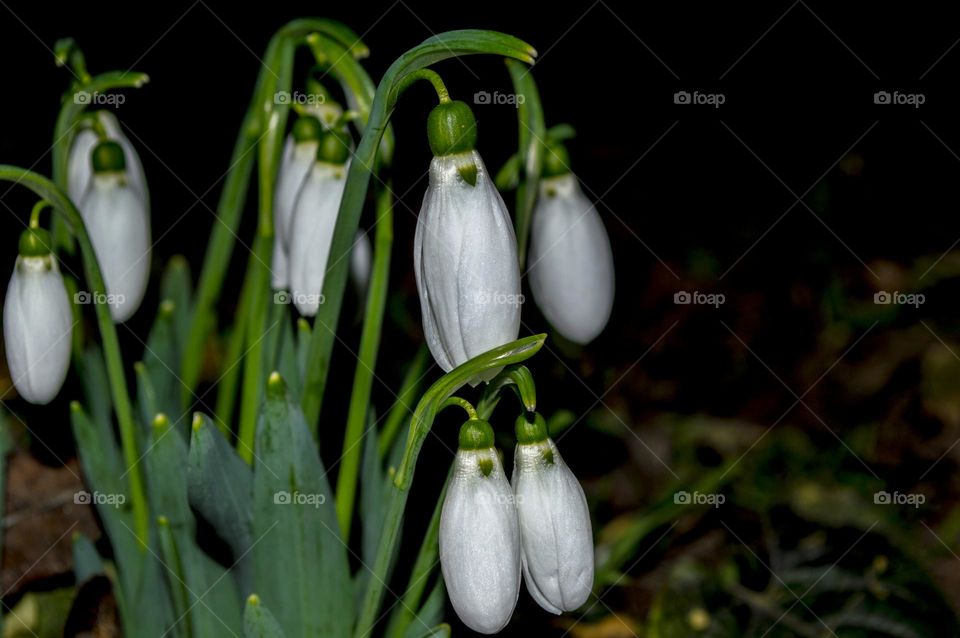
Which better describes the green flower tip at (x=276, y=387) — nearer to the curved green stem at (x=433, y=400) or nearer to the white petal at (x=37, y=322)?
the curved green stem at (x=433, y=400)

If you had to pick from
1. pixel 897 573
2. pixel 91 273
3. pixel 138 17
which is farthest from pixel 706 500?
pixel 138 17


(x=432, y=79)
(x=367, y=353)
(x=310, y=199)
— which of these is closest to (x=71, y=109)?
(x=310, y=199)

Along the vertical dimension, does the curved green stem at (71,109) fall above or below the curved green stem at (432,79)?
above

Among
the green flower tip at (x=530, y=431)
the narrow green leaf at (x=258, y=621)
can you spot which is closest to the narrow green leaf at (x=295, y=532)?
the narrow green leaf at (x=258, y=621)

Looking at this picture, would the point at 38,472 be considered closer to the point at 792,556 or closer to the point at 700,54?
the point at 792,556

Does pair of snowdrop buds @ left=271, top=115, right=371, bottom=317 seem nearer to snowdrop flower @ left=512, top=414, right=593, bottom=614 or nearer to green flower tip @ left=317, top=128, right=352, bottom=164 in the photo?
green flower tip @ left=317, top=128, right=352, bottom=164

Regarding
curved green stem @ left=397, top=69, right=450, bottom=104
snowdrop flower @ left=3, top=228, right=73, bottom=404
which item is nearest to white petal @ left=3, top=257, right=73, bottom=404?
snowdrop flower @ left=3, top=228, right=73, bottom=404
